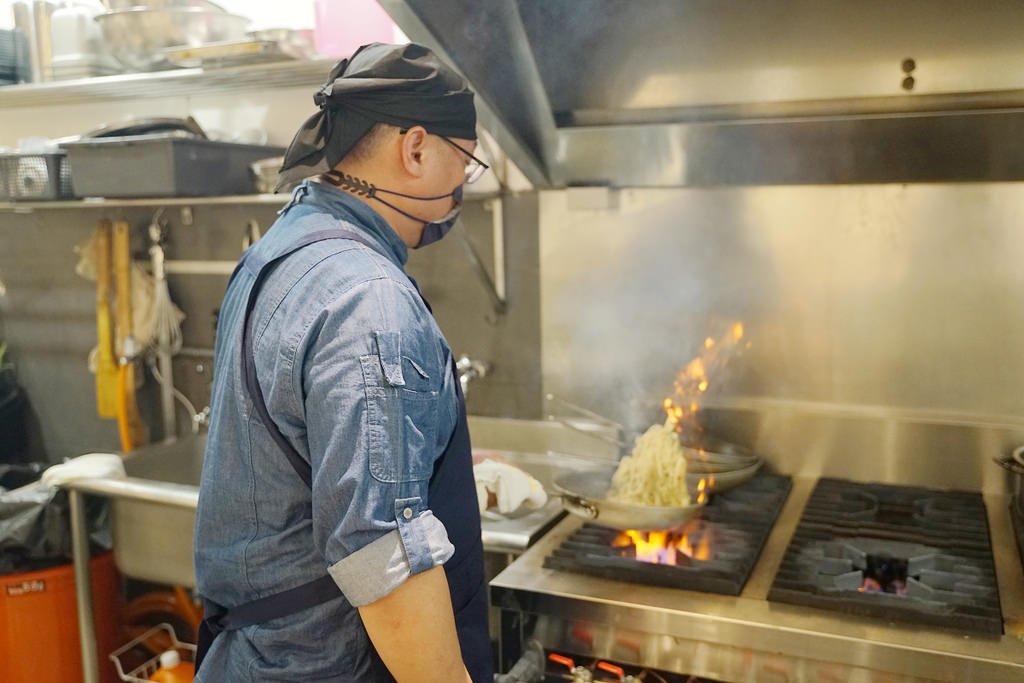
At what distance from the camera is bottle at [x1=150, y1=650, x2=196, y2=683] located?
215cm

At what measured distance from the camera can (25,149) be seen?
2.62 meters

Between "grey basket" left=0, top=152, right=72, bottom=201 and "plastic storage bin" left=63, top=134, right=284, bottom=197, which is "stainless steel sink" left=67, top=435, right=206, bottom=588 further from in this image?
"grey basket" left=0, top=152, right=72, bottom=201

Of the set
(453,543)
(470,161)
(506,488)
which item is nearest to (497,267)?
(506,488)

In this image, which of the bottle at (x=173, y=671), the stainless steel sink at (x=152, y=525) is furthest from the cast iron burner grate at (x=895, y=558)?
the bottle at (x=173, y=671)

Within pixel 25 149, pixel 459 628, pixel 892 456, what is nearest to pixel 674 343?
pixel 892 456

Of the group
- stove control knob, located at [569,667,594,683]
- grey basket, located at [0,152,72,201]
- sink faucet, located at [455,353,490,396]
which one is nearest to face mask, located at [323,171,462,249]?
stove control knob, located at [569,667,594,683]

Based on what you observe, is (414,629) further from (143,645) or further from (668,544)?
(143,645)

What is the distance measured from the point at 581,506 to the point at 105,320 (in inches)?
73.7

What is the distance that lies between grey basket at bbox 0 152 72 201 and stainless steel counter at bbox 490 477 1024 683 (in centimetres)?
185

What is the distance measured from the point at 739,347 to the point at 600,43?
79 centimetres

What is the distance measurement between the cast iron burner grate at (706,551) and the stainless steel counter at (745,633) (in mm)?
20

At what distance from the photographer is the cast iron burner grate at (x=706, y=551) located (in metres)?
1.46

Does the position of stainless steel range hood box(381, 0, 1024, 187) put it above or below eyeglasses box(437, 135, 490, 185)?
above

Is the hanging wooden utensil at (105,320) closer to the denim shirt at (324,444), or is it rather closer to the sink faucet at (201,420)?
the sink faucet at (201,420)
